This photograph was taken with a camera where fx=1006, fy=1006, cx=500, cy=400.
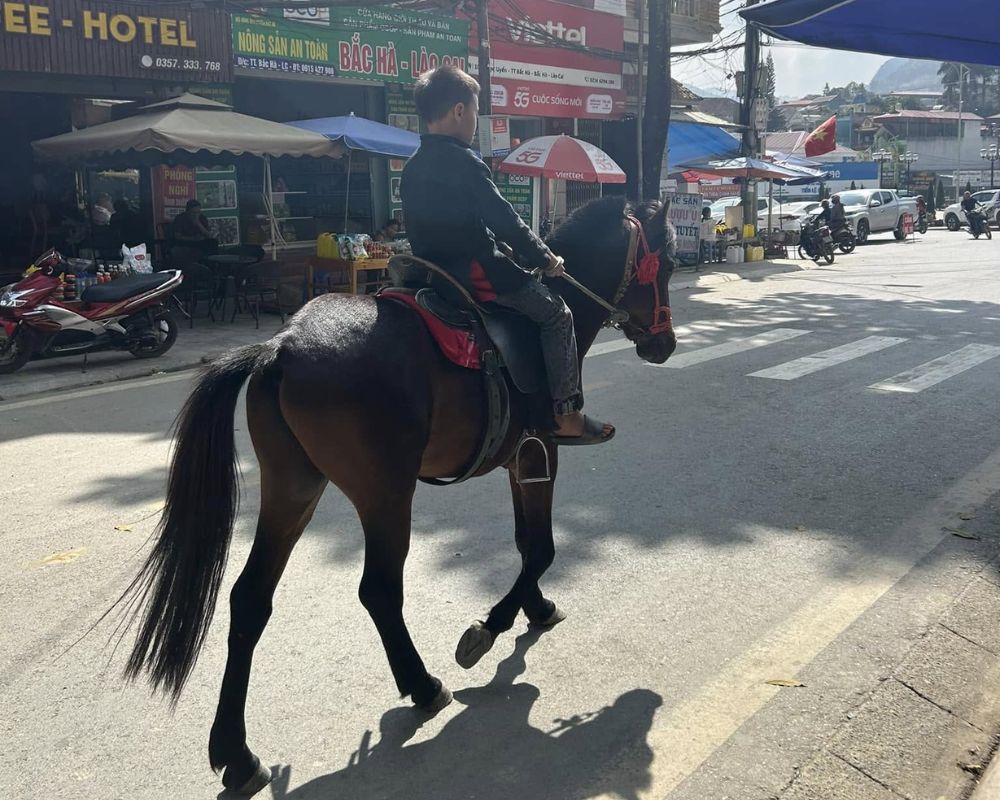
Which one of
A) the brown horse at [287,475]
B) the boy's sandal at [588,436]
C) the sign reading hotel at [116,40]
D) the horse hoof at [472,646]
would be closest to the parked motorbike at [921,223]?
the sign reading hotel at [116,40]

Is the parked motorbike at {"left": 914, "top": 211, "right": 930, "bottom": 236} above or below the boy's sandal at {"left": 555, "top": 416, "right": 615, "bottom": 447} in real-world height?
above

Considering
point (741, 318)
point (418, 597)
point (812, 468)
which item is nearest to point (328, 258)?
point (741, 318)

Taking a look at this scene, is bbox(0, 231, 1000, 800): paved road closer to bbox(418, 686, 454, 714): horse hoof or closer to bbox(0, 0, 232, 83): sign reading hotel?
bbox(418, 686, 454, 714): horse hoof

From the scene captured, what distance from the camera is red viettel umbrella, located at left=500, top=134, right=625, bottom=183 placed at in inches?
685

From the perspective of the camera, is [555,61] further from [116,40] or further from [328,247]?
[116,40]

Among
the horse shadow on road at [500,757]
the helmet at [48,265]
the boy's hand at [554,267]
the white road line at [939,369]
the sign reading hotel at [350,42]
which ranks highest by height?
the sign reading hotel at [350,42]

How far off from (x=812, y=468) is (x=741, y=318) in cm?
760

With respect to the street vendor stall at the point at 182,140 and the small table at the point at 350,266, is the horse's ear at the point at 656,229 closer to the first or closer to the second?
the street vendor stall at the point at 182,140

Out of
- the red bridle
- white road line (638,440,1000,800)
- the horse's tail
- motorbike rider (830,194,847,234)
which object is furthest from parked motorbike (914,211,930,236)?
the horse's tail

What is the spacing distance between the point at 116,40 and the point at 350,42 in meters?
4.61

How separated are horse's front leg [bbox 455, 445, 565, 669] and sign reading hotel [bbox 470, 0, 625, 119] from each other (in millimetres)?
16829

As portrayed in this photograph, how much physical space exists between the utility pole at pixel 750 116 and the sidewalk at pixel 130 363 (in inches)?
570

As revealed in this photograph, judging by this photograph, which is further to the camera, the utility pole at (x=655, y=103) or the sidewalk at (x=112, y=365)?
the utility pole at (x=655, y=103)

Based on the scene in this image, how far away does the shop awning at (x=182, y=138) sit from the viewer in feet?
39.9
